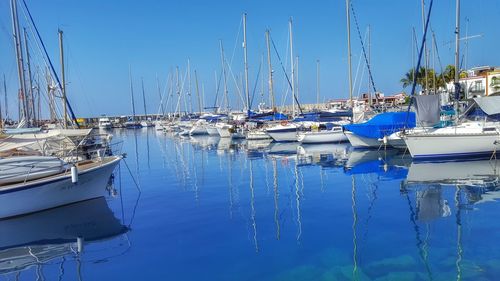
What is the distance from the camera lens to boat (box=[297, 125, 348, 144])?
33.5 meters

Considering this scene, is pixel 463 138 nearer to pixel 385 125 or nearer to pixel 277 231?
pixel 385 125

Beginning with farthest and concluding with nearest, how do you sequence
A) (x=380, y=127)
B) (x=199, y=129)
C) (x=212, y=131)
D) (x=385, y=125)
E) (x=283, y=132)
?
(x=199, y=129) → (x=212, y=131) → (x=283, y=132) → (x=380, y=127) → (x=385, y=125)

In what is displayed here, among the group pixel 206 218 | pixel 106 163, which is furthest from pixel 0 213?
pixel 206 218

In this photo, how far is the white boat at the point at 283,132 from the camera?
3678 cm

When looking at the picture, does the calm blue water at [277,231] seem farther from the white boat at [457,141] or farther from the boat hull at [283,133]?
the boat hull at [283,133]

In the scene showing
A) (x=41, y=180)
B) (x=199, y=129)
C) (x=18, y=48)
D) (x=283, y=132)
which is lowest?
(x=199, y=129)

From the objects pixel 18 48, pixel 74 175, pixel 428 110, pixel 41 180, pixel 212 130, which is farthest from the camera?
pixel 212 130

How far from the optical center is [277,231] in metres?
9.70

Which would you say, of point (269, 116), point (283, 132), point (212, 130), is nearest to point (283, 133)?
point (283, 132)

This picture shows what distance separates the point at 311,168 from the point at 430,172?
5.82m

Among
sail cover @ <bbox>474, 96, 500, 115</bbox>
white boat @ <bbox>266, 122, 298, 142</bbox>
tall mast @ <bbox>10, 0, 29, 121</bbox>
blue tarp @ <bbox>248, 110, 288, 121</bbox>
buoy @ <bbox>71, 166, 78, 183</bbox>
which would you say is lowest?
white boat @ <bbox>266, 122, 298, 142</bbox>

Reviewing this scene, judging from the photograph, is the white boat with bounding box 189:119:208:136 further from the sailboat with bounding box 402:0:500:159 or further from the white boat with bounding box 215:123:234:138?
the sailboat with bounding box 402:0:500:159

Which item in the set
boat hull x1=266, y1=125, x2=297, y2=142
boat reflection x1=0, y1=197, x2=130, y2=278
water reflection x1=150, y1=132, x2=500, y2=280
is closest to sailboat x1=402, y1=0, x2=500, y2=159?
water reflection x1=150, y1=132, x2=500, y2=280

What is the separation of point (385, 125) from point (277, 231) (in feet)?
62.6
